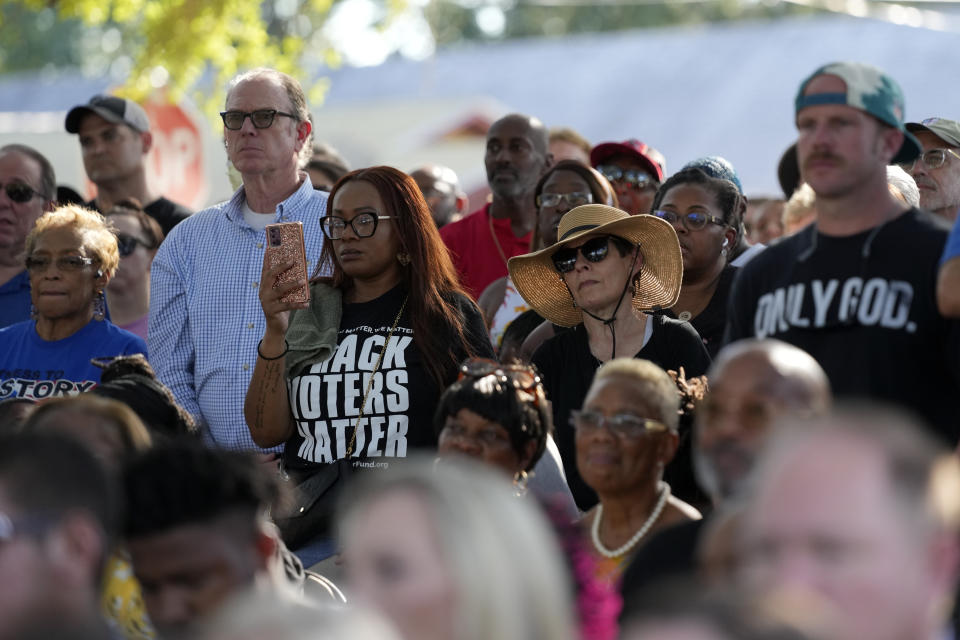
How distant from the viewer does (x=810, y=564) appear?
2.63 metres

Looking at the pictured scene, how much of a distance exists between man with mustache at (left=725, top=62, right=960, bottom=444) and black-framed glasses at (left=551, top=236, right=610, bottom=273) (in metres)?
1.31

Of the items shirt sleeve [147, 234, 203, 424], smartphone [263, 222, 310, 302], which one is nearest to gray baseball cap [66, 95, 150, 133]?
shirt sleeve [147, 234, 203, 424]

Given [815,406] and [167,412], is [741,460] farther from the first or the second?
[167,412]

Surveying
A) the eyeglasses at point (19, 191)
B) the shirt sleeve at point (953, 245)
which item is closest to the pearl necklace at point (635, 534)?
the shirt sleeve at point (953, 245)

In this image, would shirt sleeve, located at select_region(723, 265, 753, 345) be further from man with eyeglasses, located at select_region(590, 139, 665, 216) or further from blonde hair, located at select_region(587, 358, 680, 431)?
man with eyeglasses, located at select_region(590, 139, 665, 216)

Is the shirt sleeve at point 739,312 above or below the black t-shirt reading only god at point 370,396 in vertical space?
above

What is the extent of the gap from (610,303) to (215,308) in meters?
1.73

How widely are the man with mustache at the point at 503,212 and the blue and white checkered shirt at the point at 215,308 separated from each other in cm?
140

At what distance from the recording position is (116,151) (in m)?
8.08

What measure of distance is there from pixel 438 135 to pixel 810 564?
19.6 metres

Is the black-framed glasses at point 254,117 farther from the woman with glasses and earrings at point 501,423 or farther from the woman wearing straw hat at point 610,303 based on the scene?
the woman with glasses and earrings at point 501,423

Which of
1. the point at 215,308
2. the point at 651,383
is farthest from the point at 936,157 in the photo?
the point at 215,308

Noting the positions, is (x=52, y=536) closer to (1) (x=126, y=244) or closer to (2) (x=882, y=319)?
(2) (x=882, y=319)

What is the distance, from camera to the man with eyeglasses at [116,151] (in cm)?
803
